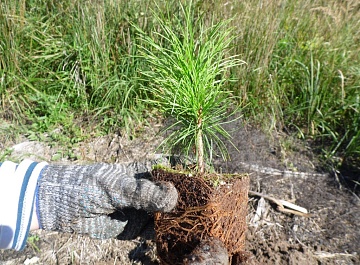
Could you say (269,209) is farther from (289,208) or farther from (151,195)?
(151,195)

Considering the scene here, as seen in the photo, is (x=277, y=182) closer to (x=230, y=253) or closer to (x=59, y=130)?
(x=230, y=253)

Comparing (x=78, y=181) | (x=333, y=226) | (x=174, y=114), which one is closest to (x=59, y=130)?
(x=78, y=181)

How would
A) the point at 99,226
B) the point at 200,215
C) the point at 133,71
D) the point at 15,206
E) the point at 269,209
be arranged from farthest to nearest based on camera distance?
the point at 133,71 < the point at 269,209 < the point at 99,226 < the point at 15,206 < the point at 200,215

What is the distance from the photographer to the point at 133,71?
3.00 metres

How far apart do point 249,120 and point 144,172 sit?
3.48ft

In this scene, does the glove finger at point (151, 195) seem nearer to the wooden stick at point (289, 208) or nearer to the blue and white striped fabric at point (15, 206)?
the blue and white striped fabric at point (15, 206)

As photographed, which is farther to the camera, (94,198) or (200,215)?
(94,198)

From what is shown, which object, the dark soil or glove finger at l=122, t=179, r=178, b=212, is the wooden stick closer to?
the dark soil

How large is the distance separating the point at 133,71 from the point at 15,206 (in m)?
1.38

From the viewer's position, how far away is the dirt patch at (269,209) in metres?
2.26

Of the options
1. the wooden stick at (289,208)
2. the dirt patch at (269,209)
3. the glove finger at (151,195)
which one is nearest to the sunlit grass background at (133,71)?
the dirt patch at (269,209)

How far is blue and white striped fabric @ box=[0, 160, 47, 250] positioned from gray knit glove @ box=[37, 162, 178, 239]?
80mm

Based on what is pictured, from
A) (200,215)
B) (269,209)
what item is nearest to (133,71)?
(269,209)

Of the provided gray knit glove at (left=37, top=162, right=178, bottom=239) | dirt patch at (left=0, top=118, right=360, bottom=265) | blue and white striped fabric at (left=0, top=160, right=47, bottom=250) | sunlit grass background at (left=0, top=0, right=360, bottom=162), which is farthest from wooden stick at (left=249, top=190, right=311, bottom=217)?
blue and white striped fabric at (left=0, top=160, right=47, bottom=250)
